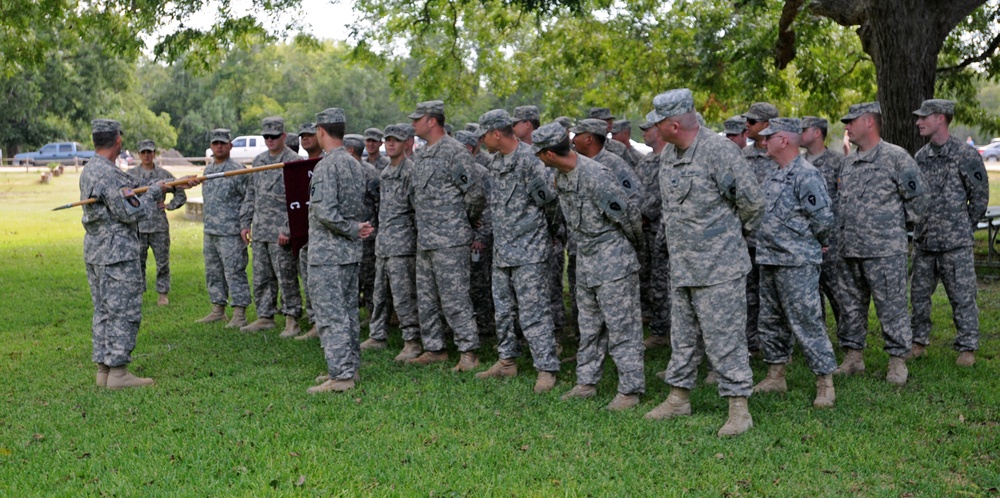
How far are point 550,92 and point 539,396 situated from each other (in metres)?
16.9

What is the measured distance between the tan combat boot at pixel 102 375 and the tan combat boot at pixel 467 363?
2900 millimetres

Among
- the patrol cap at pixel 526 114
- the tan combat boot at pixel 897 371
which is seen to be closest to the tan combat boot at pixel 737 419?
the tan combat boot at pixel 897 371

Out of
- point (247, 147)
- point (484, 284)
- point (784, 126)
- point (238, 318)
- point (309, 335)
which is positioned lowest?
point (309, 335)

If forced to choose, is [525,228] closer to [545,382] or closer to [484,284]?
[545,382]

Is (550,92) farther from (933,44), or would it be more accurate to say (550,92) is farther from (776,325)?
(776,325)

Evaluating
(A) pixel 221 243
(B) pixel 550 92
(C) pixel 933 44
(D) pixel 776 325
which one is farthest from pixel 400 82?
(D) pixel 776 325

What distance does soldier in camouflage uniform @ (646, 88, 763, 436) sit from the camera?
19.9 ft

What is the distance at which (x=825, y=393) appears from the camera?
679 centimetres

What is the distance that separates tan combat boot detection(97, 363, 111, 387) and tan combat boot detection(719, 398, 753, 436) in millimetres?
5071

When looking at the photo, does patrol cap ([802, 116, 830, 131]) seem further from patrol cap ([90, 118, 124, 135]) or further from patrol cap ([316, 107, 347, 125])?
patrol cap ([90, 118, 124, 135])

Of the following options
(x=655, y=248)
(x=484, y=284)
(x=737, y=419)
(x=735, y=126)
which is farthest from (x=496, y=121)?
(x=737, y=419)

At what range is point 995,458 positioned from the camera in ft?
18.8

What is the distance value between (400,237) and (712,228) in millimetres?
3528

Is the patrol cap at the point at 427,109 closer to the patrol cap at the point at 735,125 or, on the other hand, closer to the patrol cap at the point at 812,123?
the patrol cap at the point at 735,125
